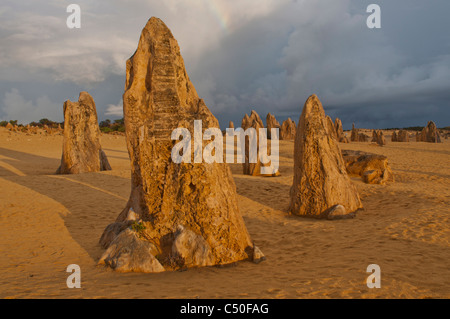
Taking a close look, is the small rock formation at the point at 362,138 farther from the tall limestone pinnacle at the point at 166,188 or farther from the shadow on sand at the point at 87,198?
the tall limestone pinnacle at the point at 166,188

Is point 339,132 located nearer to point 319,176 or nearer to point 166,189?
point 319,176

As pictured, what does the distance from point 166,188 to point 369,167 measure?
433 inches

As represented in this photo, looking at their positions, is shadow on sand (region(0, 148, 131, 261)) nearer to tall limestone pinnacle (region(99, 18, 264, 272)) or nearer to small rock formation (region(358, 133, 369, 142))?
tall limestone pinnacle (region(99, 18, 264, 272))

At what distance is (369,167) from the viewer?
13.7m

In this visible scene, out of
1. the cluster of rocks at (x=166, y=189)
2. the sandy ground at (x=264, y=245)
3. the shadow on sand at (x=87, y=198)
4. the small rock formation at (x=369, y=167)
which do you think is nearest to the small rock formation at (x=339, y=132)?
the small rock formation at (x=369, y=167)

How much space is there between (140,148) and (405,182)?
1168 centimetres

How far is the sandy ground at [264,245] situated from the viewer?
12.6 feet

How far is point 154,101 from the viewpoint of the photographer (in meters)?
5.78

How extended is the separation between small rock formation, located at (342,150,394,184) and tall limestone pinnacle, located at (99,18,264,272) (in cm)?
879

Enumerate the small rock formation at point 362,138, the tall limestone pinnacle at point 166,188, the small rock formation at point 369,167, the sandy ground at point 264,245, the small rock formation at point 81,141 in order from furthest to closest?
1. the small rock formation at point 362,138
2. the small rock formation at point 81,141
3. the small rock formation at point 369,167
4. the tall limestone pinnacle at point 166,188
5. the sandy ground at point 264,245

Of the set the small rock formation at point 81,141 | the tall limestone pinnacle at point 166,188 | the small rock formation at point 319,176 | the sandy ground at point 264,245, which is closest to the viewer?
the sandy ground at point 264,245

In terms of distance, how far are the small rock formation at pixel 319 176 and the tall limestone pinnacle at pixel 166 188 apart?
386 centimetres

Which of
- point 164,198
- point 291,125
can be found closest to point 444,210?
point 164,198

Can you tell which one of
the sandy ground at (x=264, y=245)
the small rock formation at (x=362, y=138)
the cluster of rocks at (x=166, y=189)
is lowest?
the sandy ground at (x=264, y=245)
